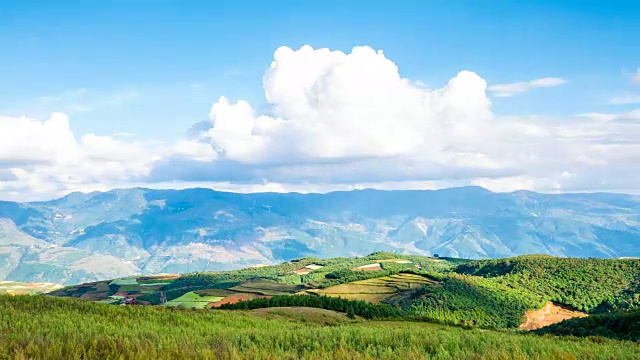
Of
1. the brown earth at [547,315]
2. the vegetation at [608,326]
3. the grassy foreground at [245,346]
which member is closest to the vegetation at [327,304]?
the vegetation at [608,326]

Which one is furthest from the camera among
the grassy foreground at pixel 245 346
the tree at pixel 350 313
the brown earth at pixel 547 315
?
the brown earth at pixel 547 315

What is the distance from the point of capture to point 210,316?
45.8 metres

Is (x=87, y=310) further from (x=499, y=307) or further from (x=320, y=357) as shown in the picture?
(x=499, y=307)

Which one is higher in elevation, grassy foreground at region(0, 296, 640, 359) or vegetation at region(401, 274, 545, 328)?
grassy foreground at region(0, 296, 640, 359)

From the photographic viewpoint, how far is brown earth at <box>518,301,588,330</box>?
184488 millimetres

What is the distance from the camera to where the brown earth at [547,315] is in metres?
184

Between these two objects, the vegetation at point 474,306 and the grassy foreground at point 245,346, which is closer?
the grassy foreground at point 245,346

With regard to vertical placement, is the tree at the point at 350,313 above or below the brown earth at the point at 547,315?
above

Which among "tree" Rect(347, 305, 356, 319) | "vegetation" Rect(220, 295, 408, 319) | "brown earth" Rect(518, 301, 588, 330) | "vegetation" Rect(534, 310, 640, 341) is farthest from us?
"brown earth" Rect(518, 301, 588, 330)

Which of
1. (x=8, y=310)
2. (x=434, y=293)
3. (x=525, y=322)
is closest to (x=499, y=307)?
(x=525, y=322)

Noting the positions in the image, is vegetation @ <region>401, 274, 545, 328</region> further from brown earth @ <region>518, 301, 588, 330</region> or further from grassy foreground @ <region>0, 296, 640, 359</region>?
grassy foreground @ <region>0, 296, 640, 359</region>

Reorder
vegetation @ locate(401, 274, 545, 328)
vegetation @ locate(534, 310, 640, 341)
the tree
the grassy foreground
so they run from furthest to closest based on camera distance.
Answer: vegetation @ locate(401, 274, 545, 328)
the tree
vegetation @ locate(534, 310, 640, 341)
the grassy foreground

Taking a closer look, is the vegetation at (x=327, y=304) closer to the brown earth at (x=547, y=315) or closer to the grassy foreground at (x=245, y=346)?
the brown earth at (x=547, y=315)

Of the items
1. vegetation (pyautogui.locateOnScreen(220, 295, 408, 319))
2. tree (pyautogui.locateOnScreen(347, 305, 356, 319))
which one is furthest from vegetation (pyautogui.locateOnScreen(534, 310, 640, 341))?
vegetation (pyautogui.locateOnScreen(220, 295, 408, 319))
